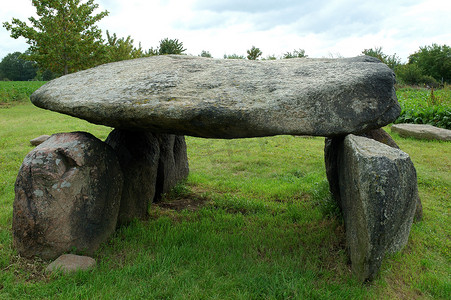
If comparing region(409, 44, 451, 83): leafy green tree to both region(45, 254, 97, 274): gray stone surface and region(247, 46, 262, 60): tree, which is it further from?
region(45, 254, 97, 274): gray stone surface

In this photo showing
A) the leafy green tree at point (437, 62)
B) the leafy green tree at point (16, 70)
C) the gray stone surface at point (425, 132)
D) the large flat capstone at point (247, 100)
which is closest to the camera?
the large flat capstone at point (247, 100)

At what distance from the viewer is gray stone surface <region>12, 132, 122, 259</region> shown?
360 centimetres

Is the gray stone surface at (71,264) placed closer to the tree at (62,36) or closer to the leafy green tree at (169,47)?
the tree at (62,36)

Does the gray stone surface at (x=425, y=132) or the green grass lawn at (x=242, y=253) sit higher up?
the gray stone surface at (x=425, y=132)

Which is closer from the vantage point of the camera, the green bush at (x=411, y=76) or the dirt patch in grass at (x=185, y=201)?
the dirt patch in grass at (x=185, y=201)

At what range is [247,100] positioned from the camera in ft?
11.3

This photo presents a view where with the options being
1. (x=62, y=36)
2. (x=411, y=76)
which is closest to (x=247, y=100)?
(x=62, y=36)

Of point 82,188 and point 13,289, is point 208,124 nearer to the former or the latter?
point 82,188

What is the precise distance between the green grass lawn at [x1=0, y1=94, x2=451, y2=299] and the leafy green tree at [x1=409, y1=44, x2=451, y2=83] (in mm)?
36198

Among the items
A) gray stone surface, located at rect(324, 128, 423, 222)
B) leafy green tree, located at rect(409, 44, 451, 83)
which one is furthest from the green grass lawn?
leafy green tree, located at rect(409, 44, 451, 83)

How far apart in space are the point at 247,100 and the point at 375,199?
1.46 metres

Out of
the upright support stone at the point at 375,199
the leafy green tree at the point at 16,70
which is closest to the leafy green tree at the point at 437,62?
the upright support stone at the point at 375,199

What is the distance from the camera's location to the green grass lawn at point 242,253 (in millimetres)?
3229

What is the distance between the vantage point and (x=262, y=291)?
3.23 m
